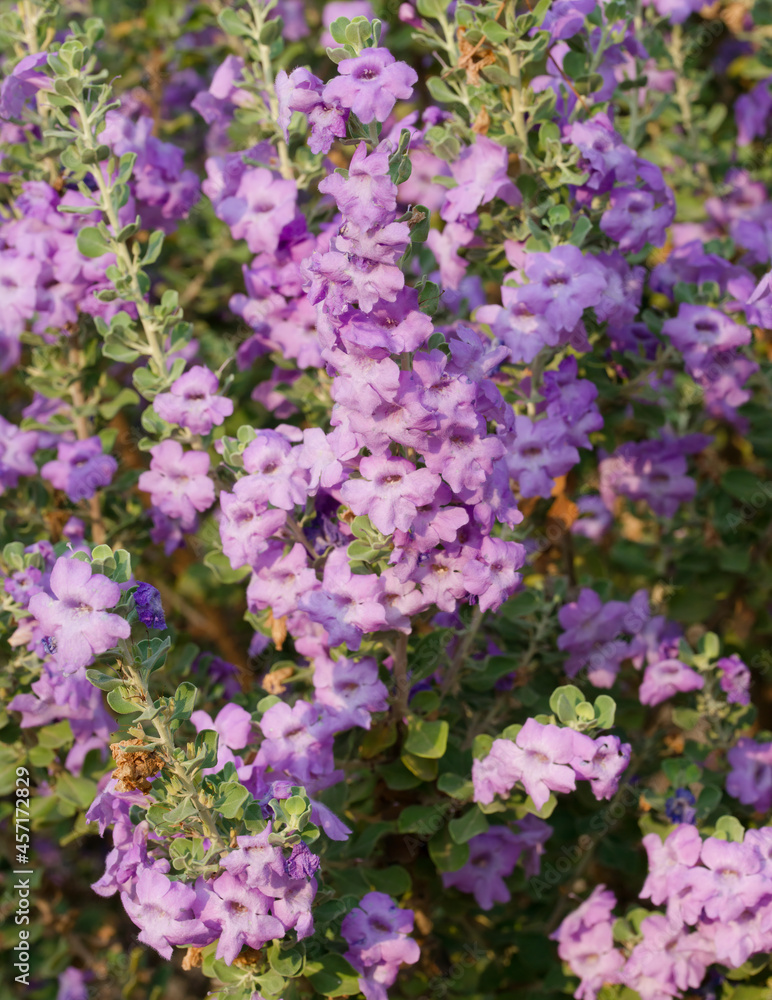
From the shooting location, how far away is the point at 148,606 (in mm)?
2049

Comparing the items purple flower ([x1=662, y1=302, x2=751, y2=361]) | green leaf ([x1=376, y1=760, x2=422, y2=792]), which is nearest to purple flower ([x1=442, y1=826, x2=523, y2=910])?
green leaf ([x1=376, y1=760, x2=422, y2=792])

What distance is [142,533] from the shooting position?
128 inches

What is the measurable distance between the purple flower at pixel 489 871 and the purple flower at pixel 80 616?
1.24 meters

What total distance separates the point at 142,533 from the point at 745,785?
6.25ft

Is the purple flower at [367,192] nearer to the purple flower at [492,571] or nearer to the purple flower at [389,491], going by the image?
the purple flower at [389,491]

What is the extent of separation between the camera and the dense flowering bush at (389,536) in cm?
198

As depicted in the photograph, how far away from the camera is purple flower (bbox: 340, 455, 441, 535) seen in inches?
77.0

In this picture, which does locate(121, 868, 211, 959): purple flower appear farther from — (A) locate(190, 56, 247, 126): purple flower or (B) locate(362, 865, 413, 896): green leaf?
(A) locate(190, 56, 247, 126): purple flower

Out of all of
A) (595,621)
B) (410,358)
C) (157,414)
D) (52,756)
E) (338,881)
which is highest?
(410,358)

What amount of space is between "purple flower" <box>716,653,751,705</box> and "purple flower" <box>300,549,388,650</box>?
1.23m

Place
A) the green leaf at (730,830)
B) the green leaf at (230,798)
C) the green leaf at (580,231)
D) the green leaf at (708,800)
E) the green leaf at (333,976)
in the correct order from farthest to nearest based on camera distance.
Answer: the green leaf at (708,800) < the green leaf at (580,231) < the green leaf at (730,830) < the green leaf at (333,976) < the green leaf at (230,798)

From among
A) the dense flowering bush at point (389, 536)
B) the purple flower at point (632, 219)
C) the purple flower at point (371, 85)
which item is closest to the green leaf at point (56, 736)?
the dense flowering bush at point (389, 536)

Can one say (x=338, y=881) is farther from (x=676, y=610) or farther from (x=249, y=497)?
(x=676, y=610)

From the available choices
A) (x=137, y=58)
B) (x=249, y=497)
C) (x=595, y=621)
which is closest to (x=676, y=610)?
(x=595, y=621)
